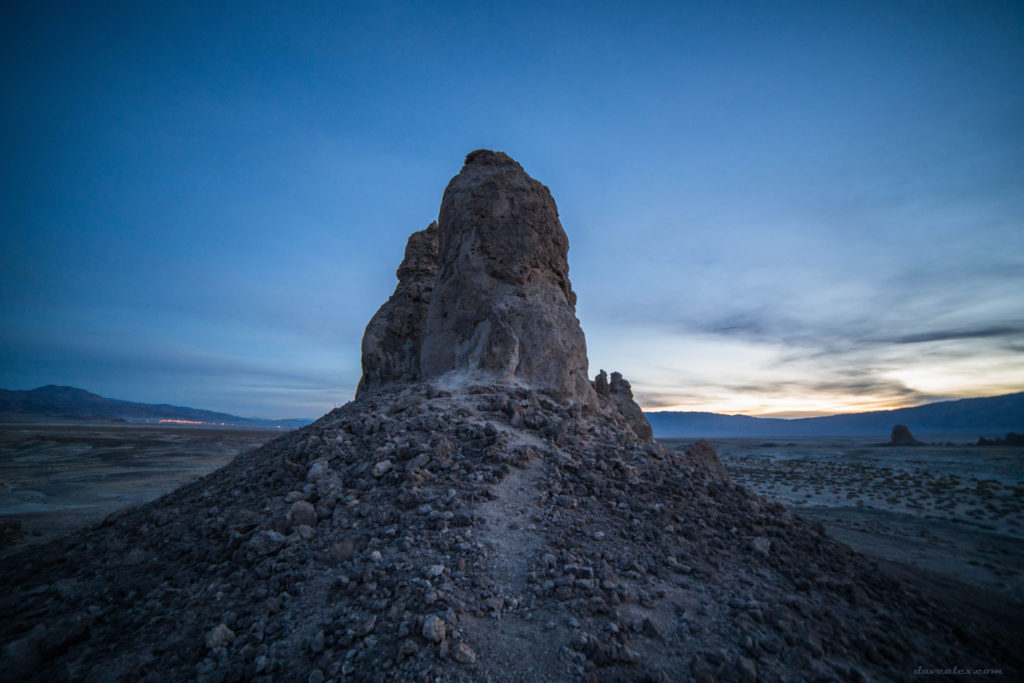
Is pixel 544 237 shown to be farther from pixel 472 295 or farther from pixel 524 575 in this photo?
pixel 524 575

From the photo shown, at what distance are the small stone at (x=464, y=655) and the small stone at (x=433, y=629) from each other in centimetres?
18

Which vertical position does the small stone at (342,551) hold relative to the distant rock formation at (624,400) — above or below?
below

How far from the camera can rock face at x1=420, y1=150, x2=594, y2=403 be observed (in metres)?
10.0

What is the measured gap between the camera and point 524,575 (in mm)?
4703

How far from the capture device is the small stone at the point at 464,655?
359 centimetres

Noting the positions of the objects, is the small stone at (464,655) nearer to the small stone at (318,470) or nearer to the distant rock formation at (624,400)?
the small stone at (318,470)

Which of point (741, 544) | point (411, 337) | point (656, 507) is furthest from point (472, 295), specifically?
point (741, 544)

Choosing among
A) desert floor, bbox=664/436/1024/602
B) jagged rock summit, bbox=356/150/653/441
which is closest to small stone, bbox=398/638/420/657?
jagged rock summit, bbox=356/150/653/441

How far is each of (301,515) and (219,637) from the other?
163 centimetres

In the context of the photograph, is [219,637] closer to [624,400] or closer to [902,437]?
[624,400]

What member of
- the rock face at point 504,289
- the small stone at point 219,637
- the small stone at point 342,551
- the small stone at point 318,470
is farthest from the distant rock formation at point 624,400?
the small stone at point 219,637

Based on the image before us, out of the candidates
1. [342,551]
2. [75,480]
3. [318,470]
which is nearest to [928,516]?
[342,551]

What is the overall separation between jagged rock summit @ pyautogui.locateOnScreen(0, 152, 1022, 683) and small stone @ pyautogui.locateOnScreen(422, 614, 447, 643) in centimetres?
2

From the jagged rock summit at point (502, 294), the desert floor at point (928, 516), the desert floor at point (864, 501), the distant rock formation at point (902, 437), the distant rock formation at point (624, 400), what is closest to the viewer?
the jagged rock summit at point (502, 294)
